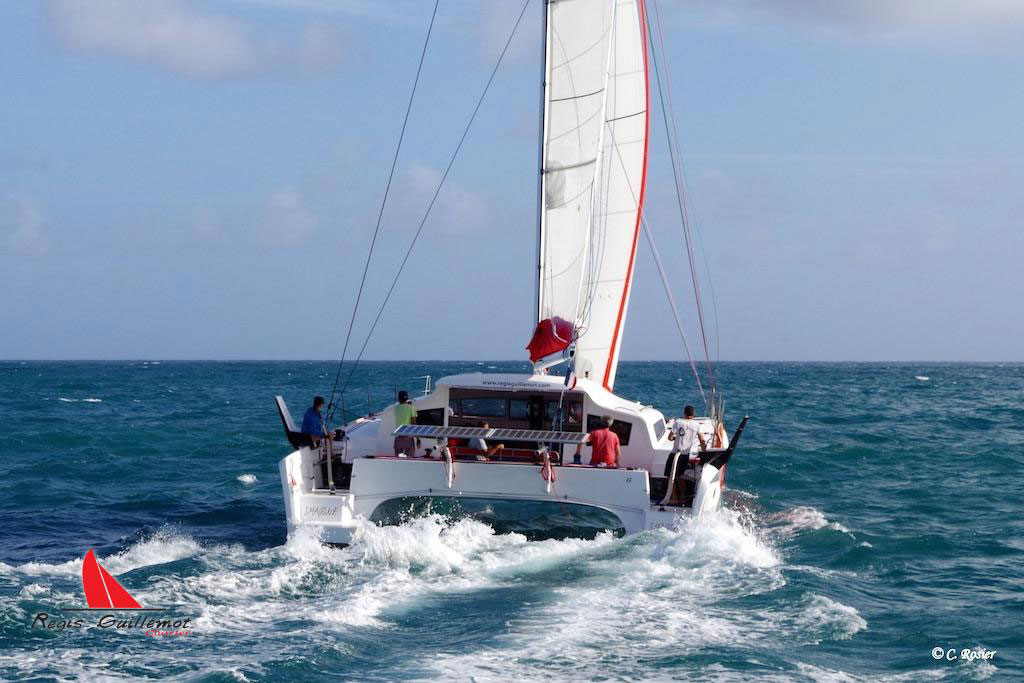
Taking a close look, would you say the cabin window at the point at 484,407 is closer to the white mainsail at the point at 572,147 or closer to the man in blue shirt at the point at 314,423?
the white mainsail at the point at 572,147

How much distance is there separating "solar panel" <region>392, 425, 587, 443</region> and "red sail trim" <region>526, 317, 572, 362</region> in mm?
2284

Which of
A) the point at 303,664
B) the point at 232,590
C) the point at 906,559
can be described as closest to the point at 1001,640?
the point at 906,559

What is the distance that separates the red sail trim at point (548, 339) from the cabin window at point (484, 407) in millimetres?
817

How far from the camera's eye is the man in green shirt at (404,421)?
1466 cm

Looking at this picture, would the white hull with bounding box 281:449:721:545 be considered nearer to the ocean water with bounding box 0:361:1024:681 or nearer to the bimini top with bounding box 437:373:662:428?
the ocean water with bounding box 0:361:1024:681

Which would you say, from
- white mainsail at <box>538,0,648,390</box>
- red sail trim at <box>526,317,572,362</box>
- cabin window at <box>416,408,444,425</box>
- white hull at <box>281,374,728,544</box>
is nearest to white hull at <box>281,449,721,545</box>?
white hull at <box>281,374,728,544</box>

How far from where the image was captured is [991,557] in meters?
14.2

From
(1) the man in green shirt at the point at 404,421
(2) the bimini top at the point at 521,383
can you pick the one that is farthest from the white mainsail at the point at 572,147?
(1) the man in green shirt at the point at 404,421

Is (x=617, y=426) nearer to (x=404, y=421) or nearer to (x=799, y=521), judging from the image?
(x=404, y=421)

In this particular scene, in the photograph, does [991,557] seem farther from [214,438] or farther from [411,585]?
[214,438]

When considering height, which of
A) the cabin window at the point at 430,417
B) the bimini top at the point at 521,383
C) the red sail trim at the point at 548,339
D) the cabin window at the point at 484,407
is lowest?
the cabin window at the point at 430,417

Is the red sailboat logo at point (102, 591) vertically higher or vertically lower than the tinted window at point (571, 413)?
lower

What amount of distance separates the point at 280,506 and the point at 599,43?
29.3ft

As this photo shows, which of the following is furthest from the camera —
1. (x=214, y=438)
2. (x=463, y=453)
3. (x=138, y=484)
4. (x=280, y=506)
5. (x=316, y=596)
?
(x=214, y=438)
